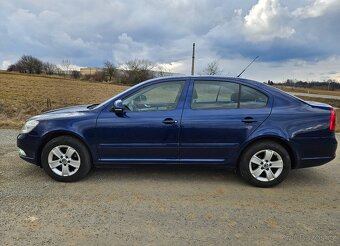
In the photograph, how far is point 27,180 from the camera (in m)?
4.54

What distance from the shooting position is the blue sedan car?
4359 millimetres

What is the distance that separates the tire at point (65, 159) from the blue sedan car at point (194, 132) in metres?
0.01

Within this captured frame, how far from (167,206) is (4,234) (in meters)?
1.73

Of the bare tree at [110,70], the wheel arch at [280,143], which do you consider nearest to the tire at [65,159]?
the wheel arch at [280,143]

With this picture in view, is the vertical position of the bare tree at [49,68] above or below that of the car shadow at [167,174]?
above

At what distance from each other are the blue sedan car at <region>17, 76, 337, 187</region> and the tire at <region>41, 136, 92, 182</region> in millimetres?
13

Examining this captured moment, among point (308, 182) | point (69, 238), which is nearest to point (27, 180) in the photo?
point (69, 238)

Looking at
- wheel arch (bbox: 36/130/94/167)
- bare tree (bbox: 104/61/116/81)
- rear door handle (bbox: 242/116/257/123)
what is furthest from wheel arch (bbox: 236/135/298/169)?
bare tree (bbox: 104/61/116/81)

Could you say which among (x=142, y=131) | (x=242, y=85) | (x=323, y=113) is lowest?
(x=142, y=131)

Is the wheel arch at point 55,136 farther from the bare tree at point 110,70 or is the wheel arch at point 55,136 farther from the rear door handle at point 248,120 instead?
the bare tree at point 110,70

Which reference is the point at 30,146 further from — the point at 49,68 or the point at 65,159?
the point at 49,68

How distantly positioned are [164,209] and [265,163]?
1.66 m

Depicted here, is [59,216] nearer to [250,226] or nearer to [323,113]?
[250,226]

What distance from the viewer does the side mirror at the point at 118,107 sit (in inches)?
171
